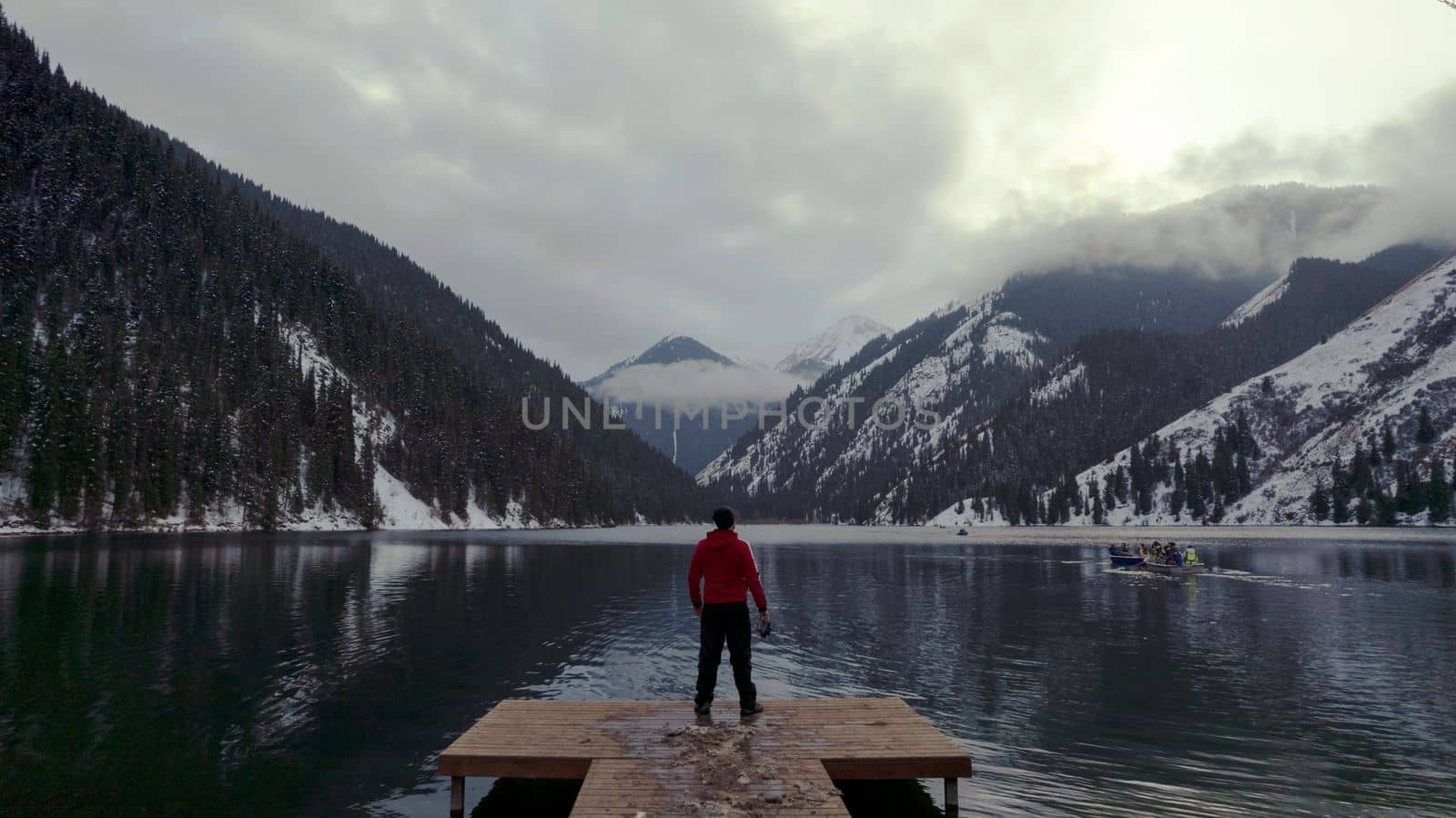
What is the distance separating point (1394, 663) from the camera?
89.0ft

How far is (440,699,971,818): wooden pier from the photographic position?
35.9 ft

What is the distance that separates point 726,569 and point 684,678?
11021 mm

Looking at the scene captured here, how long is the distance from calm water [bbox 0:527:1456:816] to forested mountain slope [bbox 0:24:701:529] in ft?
225

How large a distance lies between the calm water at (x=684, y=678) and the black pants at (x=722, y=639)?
4.77 meters

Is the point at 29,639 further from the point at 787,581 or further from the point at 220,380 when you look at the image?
the point at 220,380

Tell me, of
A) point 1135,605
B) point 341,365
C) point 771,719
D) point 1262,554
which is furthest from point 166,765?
point 341,365

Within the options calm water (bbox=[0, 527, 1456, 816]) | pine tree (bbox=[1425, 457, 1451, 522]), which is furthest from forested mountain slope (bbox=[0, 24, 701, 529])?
pine tree (bbox=[1425, 457, 1451, 522])

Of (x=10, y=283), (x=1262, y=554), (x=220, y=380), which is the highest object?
(x=10, y=283)

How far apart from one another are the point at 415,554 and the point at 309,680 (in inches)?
2518

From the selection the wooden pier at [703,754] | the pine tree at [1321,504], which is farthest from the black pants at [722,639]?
the pine tree at [1321,504]

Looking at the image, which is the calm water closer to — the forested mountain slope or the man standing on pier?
the man standing on pier

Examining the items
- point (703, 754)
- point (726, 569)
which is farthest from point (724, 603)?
point (703, 754)

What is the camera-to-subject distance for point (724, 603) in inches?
632

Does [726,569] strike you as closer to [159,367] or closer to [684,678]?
[684,678]
